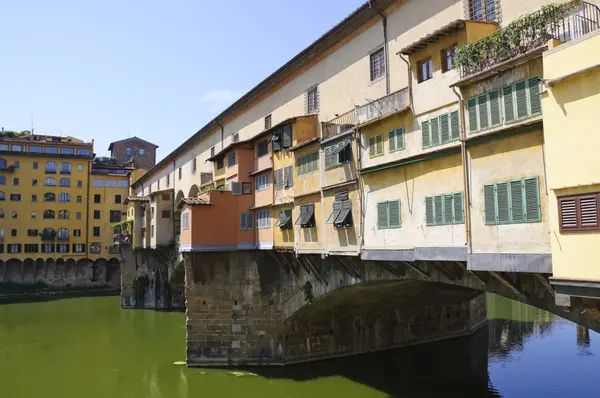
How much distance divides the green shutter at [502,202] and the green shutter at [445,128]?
235cm

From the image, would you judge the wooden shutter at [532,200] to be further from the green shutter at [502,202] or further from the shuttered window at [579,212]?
the shuttered window at [579,212]

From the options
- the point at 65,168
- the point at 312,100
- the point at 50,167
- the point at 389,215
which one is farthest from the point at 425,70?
the point at 50,167

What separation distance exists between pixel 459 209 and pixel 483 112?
8.77 ft

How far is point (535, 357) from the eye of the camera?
92.1 ft

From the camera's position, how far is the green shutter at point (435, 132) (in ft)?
46.7

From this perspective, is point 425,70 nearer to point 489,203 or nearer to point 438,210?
point 438,210

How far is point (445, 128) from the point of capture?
14.0m

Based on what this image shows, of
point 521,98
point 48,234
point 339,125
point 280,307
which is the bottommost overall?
point 280,307

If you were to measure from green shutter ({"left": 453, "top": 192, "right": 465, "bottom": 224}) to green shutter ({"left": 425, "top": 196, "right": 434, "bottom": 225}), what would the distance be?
981 millimetres

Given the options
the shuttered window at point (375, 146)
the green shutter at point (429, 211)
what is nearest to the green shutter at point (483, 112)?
the green shutter at point (429, 211)

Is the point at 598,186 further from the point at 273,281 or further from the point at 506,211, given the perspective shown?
the point at 273,281

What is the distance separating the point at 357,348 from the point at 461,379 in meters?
6.47

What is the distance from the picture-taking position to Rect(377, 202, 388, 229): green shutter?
16.5m

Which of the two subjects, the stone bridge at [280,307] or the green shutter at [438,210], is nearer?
the green shutter at [438,210]
